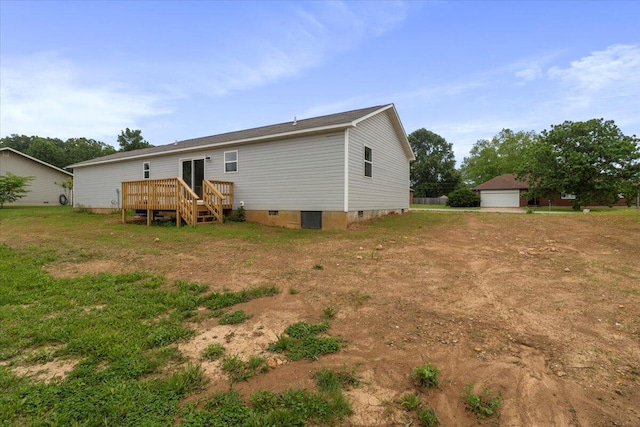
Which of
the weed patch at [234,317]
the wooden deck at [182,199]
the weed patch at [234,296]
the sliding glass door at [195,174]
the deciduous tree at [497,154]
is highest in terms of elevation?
the deciduous tree at [497,154]

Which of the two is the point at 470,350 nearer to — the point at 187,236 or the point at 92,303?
the point at 92,303

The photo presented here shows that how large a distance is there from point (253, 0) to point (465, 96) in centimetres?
1328

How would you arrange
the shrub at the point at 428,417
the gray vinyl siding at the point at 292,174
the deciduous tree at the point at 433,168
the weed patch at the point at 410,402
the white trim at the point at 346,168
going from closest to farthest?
the shrub at the point at 428,417 < the weed patch at the point at 410,402 < the white trim at the point at 346,168 < the gray vinyl siding at the point at 292,174 < the deciduous tree at the point at 433,168

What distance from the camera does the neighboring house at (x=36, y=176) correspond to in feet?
80.5

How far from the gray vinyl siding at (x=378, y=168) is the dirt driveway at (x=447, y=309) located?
340 centimetres

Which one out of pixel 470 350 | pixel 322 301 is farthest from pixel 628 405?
pixel 322 301

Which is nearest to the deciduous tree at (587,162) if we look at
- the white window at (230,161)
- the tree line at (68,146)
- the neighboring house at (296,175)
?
the neighboring house at (296,175)

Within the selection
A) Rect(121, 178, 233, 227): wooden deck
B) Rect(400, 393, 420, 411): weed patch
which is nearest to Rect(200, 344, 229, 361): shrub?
Rect(400, 393, 420, 411): weed patch

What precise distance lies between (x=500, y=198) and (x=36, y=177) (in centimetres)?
4616

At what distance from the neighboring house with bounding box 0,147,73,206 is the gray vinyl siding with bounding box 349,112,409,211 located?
94.9 feet

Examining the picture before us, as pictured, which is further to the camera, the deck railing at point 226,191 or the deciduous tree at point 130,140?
the deciduous tree at point 130,140

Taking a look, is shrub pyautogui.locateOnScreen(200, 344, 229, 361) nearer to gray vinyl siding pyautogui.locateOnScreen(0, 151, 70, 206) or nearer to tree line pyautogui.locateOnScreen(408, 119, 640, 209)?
tree line pyautogui.locateOnScreen(408, 119, 640, 209)

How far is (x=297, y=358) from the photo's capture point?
258cm

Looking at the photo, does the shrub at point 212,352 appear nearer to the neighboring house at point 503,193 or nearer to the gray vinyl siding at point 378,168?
the gray vinyl siding at point 378,168
